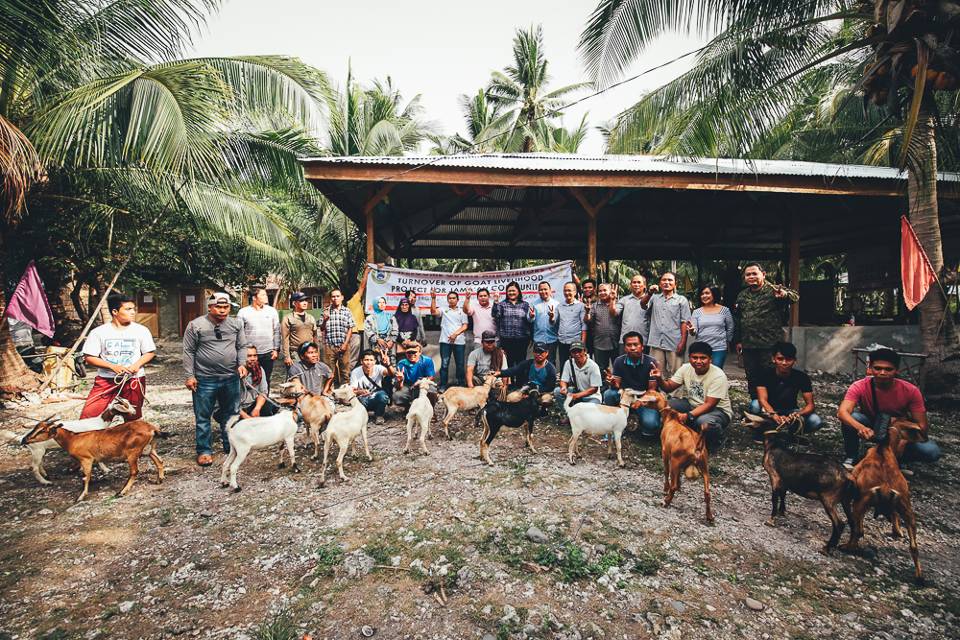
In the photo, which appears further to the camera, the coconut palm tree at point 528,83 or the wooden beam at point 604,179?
the coconut palm tree at point 528,83

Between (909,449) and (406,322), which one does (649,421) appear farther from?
(406,322)

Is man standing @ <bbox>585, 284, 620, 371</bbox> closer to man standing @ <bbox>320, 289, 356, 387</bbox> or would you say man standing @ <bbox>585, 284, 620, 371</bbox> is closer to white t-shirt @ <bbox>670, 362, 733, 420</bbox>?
white t-shirt @ <bbox>670, 362, 733, 420</bbox>

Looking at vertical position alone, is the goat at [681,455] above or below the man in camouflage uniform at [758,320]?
below

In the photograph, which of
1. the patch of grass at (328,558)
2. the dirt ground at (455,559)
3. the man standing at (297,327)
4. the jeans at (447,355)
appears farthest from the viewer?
the jeans at (447,355)

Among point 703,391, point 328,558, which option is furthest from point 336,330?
point 703,391

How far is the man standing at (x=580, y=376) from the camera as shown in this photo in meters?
4.88

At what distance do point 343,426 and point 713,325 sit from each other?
432cm

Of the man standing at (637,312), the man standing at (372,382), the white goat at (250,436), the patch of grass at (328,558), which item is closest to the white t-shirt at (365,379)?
the man standing at (372,382)

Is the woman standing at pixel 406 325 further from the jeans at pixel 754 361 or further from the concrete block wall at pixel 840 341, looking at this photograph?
the concrete block wall at pixel 840 341

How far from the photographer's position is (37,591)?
2.57 m

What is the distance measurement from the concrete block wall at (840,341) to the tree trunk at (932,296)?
99.8 inches

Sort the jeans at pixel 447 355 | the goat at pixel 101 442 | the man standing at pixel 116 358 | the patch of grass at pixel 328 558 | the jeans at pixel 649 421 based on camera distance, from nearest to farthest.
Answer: the patch of grass at pixel 328 558 < the goat at pixel 101 442 < the man standing at pixel 116 358 < the jeans at pixel 649 421 < the jeans at pixel 447 355

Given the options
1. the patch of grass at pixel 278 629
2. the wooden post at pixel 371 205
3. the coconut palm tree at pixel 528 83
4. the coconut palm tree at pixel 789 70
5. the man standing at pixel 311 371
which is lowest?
the patch of grass at pixel 278 629

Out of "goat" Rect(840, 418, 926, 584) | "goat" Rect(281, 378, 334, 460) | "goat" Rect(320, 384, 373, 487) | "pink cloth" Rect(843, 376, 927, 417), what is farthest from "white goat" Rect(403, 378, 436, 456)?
"pink cloth" Rect(843, 376, 927, 417)
